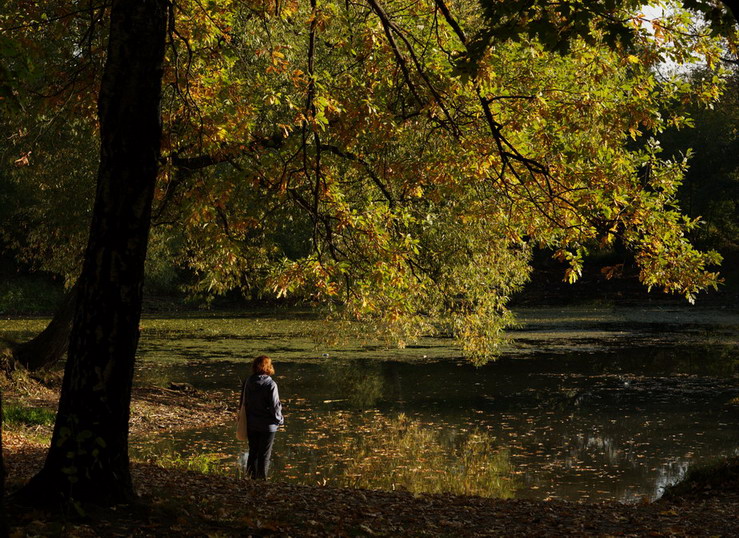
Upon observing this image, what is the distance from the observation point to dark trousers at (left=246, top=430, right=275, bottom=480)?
10.7 metres

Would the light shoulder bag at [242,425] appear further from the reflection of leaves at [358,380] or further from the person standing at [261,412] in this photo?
the reflection of leaves at [358,380]

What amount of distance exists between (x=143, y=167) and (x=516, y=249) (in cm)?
1496

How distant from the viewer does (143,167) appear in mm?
6234

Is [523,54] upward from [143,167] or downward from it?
upward

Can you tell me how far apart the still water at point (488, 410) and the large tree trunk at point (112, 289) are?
6444 millimetres

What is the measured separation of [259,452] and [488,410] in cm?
887

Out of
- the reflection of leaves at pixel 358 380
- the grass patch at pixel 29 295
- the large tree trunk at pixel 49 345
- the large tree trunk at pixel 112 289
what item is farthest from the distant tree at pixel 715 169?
the large tree trunk at pixel 112 289

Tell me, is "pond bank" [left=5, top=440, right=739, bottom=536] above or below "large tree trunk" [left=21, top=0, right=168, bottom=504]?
below

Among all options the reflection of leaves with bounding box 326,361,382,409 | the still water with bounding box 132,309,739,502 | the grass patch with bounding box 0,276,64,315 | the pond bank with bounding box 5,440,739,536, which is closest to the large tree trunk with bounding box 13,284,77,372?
the still water with bounding box 132,309,739,502

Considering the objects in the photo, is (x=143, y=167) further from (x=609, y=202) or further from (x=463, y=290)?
(x=463, y=290)

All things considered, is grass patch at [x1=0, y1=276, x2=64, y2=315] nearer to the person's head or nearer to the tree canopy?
the tree canopy

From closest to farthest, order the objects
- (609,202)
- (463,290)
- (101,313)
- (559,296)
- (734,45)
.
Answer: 1. (101,313)
2. (734,45)
3. (609,202)
4. (463,290)
5. (559,296)

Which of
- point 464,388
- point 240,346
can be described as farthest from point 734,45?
point 240,346

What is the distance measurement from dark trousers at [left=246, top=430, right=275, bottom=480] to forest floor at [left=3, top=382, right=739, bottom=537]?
1.29m
